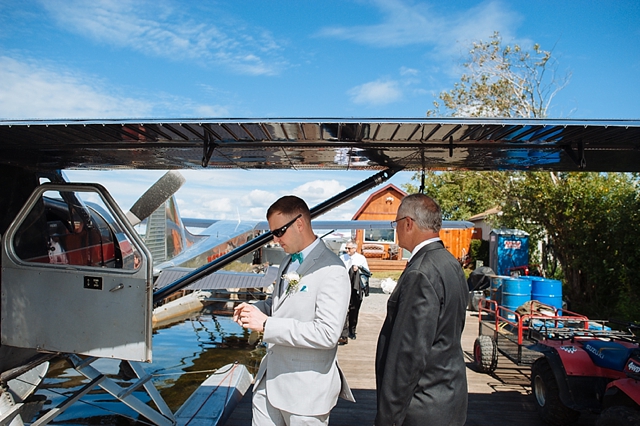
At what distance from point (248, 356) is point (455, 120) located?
7.78m

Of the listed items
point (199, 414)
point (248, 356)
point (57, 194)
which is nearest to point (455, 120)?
point (57, 194)

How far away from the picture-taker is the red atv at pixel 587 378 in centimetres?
375

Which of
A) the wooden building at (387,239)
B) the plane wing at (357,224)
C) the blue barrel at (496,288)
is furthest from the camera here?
the wooden building at (387,239)

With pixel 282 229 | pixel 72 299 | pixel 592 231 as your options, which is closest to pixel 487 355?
pixel 282 229

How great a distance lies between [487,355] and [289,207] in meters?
5.37

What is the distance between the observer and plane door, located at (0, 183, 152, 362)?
3.02m

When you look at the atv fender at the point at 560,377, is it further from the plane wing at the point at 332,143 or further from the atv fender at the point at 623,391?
the plane wing at the point at 332,143

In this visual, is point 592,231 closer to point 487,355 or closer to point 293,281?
point 487,355

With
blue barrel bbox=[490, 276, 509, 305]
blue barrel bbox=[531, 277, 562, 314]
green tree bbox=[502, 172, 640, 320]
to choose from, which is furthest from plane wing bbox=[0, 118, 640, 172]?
green tree bbox=[502, 172, 640, 320]

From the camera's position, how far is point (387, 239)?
36.9 meters

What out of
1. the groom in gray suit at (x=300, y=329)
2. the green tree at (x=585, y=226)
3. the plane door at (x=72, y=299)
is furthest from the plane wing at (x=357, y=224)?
the groom in gray suit at (x=300, y=329)

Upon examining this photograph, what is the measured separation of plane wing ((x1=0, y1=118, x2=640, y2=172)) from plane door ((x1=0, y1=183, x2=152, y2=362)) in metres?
0.46

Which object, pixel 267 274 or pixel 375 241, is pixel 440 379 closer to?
Result: pixel 267 274

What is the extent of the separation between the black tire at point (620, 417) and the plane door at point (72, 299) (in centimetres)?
340
